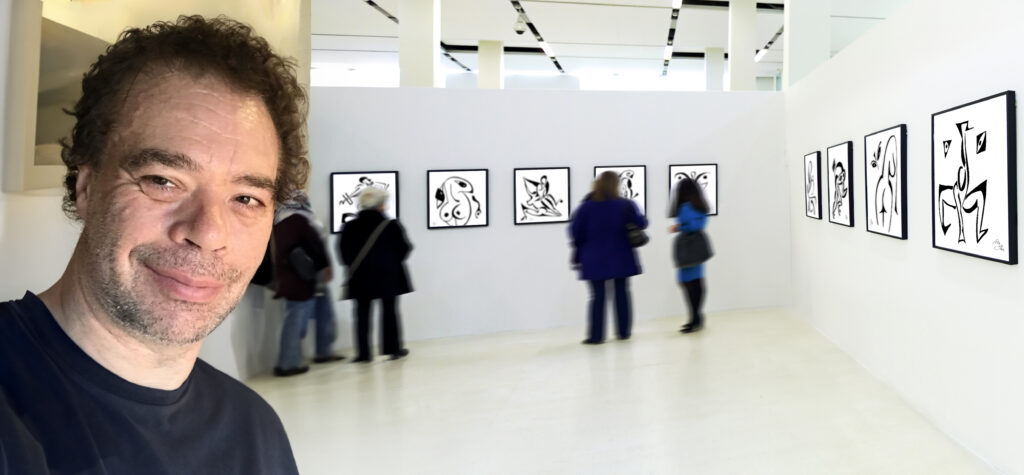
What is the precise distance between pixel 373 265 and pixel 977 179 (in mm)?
5125

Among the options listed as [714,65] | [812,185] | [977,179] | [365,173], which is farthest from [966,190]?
[714,65]

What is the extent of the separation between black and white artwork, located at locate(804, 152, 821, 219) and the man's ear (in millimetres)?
7334

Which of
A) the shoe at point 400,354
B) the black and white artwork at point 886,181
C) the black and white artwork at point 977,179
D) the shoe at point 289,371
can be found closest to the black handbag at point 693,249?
the black and white artwork at point 886,181

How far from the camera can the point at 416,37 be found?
30.3 feet

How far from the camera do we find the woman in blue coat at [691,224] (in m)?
7.00

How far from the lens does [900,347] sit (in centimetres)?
479

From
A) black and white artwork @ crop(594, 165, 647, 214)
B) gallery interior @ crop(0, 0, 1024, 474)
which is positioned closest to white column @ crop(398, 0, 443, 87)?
gallery interior @ crop(0, 0, 1024, 474)

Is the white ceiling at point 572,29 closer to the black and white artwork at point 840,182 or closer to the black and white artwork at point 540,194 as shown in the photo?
the black and white artwork at point 540,194

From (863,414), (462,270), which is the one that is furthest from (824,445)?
(462,270)

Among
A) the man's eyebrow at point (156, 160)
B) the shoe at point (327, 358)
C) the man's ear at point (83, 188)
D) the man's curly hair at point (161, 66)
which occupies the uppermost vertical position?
the man's curly hair at point (161, 66)

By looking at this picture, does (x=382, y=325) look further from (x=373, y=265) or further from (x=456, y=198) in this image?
(x=456, y=198)

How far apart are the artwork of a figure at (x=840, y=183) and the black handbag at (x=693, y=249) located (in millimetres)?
1398

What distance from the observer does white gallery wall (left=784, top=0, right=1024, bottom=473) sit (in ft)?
11.2

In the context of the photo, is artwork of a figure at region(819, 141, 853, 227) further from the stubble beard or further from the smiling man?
the stubble beard
